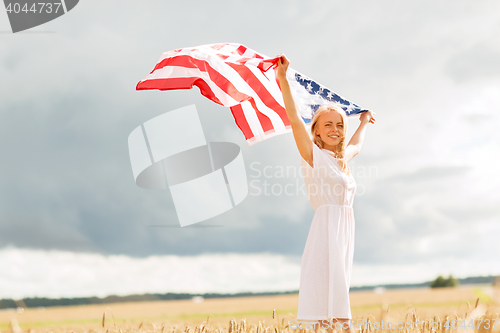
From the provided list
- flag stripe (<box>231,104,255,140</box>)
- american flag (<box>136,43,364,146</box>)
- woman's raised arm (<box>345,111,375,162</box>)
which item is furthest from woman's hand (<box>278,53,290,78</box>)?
flag stripe (<box>231,104,255,140</box>)

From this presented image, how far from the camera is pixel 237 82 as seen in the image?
5.61 meters

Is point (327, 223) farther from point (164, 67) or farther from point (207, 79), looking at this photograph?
point (164, 67)

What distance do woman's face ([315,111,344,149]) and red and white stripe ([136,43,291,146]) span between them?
157 centimetres

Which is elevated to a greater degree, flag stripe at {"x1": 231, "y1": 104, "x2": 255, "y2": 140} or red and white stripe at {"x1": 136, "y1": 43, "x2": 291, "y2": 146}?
red and white stripe at {"x1": 136, "y1": 43, "x2": 291, "y2": 146}

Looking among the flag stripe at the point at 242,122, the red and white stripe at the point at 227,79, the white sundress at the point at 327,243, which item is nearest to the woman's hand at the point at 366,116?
the red and white stripe at the point at 227,79

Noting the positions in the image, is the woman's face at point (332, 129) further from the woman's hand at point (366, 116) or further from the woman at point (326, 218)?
the woman's hand at point (366, 116)

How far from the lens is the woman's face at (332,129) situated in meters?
4.07

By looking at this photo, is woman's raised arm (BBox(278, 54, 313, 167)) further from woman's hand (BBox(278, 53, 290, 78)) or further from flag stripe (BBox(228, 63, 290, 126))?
flag stripe (BBox(228, 63, 290, 126))

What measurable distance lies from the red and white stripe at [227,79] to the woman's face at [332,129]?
1.57 meters

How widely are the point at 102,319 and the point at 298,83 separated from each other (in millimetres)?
Answer: 3622

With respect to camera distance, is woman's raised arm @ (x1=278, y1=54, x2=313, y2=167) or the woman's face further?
the woman's face

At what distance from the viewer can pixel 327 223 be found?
12.4ft

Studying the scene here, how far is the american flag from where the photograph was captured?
5.43 metres

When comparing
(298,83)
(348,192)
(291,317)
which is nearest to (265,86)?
(298,83)
